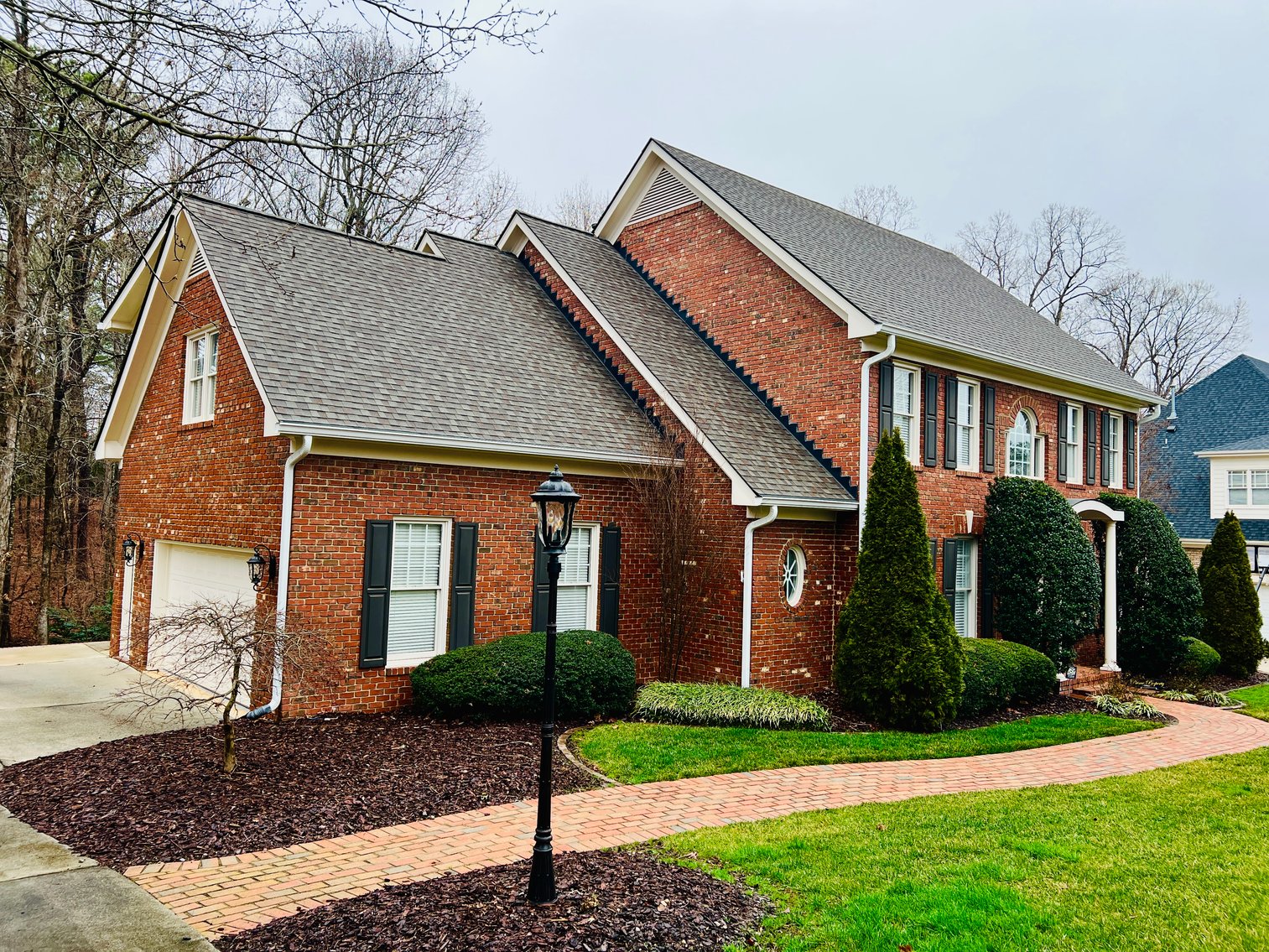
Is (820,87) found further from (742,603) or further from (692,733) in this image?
(692,733)

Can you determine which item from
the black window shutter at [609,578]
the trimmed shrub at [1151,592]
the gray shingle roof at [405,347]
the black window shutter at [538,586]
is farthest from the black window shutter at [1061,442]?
the black window shutter at [538,586]

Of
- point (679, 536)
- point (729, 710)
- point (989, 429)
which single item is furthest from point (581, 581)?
point (989, 429)

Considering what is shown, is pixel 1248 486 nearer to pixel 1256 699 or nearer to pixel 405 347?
pixel 1256 699

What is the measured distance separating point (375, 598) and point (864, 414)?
24.9ft

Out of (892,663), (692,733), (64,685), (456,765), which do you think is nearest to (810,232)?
(892,663)

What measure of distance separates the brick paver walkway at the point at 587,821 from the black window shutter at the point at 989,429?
5.70 metres

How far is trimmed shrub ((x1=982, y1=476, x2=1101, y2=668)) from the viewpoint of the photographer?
A: 49.1 feet

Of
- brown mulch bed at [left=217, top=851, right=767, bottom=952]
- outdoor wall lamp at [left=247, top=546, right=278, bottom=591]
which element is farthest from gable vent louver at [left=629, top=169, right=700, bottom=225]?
brown mulch bed at [left=217, top=851, right=767, bottom=952]

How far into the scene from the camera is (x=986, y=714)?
12.9 meters

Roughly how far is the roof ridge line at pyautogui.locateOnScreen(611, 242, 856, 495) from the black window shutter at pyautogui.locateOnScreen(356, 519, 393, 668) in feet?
22.6

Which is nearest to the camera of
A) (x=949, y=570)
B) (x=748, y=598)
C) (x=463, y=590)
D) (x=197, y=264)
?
(x=463, y=590)

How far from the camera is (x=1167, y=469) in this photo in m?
30.2

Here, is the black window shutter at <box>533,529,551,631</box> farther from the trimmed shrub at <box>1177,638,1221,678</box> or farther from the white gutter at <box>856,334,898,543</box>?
the trimmed shrub at <box>1177,638,1221,678</box>

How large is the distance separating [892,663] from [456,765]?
5.87 m
